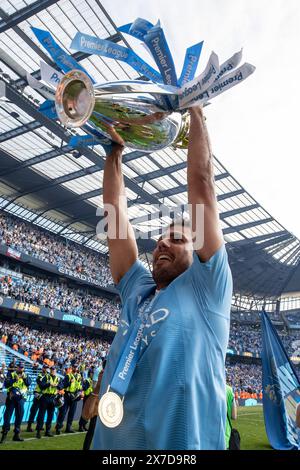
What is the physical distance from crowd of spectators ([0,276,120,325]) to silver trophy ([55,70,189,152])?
21729mm

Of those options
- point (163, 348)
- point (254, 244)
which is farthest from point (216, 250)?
point (254, 244)

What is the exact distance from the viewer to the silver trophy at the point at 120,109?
1.93 metres

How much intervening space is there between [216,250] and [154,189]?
24.6m

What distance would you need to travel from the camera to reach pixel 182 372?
1450 mm

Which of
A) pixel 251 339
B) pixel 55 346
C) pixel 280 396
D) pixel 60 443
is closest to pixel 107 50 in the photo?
pixel 280 396

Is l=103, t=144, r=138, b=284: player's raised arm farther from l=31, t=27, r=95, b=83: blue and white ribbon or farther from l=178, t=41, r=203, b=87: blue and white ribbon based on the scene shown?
l=178, t=41, r=203, b=87: blue and white ribbon

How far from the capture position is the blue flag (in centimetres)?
791

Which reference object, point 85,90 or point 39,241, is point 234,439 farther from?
point 39,241

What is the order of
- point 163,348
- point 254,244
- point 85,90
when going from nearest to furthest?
point 163,348 < point 85,90 < point 254,244

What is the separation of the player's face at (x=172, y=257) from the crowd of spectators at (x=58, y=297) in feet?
72.2

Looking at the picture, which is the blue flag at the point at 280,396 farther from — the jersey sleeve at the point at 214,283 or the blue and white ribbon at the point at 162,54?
the blue and white ribbon at the point at 162,54

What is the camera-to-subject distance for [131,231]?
2225mm

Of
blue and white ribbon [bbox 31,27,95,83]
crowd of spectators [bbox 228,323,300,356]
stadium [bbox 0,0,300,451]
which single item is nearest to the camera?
blue and white ribbon [bbox 31,27,95,83]

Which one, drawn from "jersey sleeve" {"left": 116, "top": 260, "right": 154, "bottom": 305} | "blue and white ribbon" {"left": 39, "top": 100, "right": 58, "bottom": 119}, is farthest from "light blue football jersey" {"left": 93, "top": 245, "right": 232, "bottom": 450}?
"blue and white ribbon" {"left": 39, "top": 100, "right": 58, "bottom": 119}
